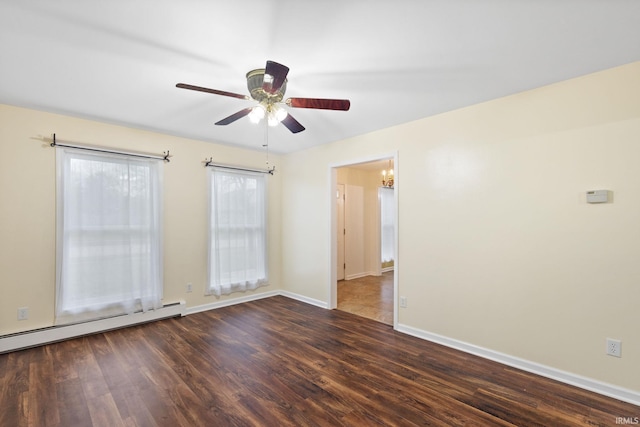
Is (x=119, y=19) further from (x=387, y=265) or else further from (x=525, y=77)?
(x=387, y=265)

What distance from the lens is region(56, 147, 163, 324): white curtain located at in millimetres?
3219

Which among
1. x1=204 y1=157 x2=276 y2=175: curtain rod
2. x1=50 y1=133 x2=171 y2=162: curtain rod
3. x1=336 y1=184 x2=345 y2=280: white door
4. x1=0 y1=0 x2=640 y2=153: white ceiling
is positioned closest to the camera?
x1=0 y1=0 x2=640 y2=153: white ceiling

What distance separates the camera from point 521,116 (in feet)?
8.64

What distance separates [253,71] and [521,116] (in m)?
2.43

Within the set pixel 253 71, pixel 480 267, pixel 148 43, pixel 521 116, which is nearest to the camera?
pixel 148 43

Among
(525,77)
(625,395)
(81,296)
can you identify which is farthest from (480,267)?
(81,296)

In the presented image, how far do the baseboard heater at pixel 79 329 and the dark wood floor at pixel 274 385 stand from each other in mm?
93

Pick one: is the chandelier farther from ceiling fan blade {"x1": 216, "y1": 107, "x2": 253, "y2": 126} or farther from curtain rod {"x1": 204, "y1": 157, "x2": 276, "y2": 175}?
ceiling fan blade {"x1": 216, "y1": 107, "x2": 253, "y2": 126}

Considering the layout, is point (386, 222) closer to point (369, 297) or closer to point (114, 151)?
point (369, 297)

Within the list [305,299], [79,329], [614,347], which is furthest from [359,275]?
[79,329]

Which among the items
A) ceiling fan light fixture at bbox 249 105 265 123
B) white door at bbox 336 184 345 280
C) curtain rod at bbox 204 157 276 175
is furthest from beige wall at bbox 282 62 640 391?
white door at bbox 336 184 345 280

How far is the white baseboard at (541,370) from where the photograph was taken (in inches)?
84.3

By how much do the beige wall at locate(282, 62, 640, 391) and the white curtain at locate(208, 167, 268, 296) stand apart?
93.1 inches

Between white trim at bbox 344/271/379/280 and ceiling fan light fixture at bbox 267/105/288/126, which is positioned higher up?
ceiling fan light fixture at bbox 267/105/288/126
